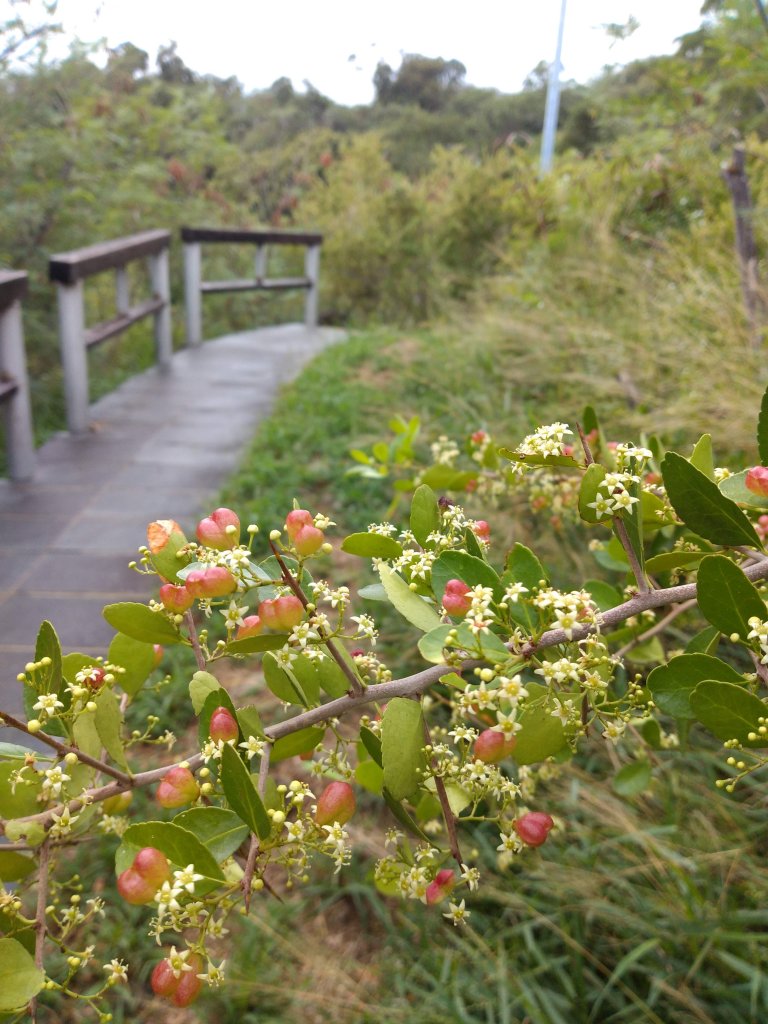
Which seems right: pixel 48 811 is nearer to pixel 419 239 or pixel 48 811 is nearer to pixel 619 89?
pixel 419 239

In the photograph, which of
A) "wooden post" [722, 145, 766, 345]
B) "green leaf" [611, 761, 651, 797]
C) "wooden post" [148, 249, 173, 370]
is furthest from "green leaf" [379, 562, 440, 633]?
"wooden post" [148, 249, 173, 370]

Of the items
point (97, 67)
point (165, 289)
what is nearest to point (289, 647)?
point (165, 289)

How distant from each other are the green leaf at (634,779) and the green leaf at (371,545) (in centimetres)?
54

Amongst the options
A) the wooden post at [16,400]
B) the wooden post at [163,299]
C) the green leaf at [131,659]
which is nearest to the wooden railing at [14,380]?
the wooden post at [16,400]

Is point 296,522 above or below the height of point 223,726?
above

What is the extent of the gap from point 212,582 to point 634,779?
0.71 meters

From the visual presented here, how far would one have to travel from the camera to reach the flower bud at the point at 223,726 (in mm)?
601

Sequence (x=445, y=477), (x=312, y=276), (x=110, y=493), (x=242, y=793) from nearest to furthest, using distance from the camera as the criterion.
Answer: (x=242, y=793) < (x=445, y=477) < (x=110, y=493) < (x=312, y=276)

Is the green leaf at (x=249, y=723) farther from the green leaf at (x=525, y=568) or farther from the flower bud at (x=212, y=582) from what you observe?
the green leaf at (x=525, y=568)

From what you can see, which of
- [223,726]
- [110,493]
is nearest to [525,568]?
[223,726]

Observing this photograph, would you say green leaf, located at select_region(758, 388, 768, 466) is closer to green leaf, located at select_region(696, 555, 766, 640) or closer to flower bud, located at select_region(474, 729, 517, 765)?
green leaf, located at select_region(696, 555, 766, 640)

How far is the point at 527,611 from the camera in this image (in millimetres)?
667

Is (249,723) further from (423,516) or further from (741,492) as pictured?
(741,492)

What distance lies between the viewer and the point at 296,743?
698mm
